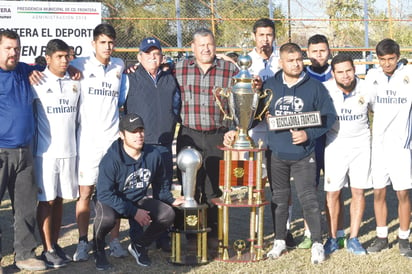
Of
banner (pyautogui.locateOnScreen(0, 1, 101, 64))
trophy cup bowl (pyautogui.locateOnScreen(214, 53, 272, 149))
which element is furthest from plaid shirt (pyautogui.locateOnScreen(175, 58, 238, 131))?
banner (pyautogui.locateOnScreen(0, 1, 101, 64))

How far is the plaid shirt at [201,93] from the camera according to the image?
6.30 m

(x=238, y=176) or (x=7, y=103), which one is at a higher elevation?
(x=7, y=103)

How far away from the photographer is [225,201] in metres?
6.09

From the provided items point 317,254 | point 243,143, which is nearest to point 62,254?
point 243,143

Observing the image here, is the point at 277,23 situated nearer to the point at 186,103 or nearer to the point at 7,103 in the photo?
the point at 186,103

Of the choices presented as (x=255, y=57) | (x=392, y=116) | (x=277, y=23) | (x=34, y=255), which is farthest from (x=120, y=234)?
(x=277, y=23)

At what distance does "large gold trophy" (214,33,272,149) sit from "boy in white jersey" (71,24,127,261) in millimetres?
980

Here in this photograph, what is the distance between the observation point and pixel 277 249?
20.6ft

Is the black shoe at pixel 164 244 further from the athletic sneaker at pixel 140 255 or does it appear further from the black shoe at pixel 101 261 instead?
the black shoe at pixel 101 261

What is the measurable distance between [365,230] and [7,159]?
3.84 metres

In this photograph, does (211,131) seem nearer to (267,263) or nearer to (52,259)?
(267,263)

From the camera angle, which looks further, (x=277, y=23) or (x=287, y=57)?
(x=277, y=23)

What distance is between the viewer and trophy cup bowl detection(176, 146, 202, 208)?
5980 mm

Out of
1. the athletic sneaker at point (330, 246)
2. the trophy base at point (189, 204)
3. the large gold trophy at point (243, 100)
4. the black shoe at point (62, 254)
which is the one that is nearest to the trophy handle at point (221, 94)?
the large gold trophy at point (243, 100)
